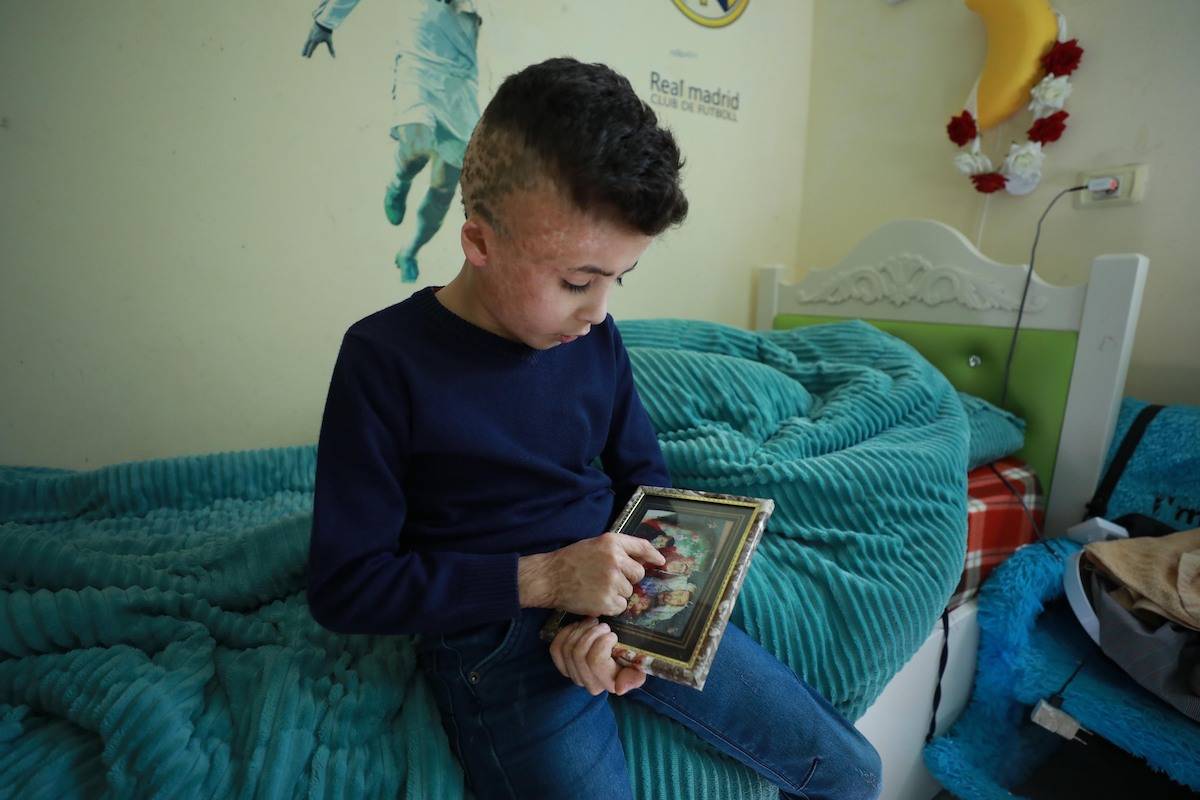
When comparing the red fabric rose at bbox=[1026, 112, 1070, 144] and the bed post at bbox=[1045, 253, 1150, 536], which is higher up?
the red fabric rose at bbox=[1026, 112, 1070, 144]

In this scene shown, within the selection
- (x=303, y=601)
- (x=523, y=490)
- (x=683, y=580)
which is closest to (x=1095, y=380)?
(x=683, y=580)

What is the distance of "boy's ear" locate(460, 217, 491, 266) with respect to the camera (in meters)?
0.59

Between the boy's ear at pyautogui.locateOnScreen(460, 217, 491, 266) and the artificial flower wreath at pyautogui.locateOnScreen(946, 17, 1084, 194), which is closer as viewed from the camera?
the boy's ear at pyautogui.locateOnScreen(460, 217, 491, 266)

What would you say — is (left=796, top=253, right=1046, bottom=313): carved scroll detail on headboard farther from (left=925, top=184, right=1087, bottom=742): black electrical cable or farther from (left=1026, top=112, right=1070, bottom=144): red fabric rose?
(left=1026, top=112, right=1070, bottom=144): red fabric rose

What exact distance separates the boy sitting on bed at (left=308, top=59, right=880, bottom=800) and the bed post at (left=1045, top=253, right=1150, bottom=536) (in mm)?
1028

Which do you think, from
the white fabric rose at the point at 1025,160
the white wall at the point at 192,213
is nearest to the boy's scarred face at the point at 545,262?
the white wall at the point at 192,213

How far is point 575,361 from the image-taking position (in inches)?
29.6

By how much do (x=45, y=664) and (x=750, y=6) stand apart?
2.34m

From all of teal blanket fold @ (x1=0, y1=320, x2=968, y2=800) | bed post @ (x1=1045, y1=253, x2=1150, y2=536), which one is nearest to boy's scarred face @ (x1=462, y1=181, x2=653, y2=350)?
teal blanket fold @ (x1=0, y1=320, x2=968, y2=800)

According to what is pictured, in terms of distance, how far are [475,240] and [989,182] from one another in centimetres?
159

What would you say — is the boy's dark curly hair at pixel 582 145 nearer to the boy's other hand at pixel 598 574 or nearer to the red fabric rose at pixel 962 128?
the boy's other hand at pixel 598 574

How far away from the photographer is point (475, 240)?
603 millimetres

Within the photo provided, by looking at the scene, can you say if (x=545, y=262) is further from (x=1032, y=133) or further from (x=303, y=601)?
(x=1032, y=133)

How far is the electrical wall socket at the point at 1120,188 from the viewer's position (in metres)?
1.35
